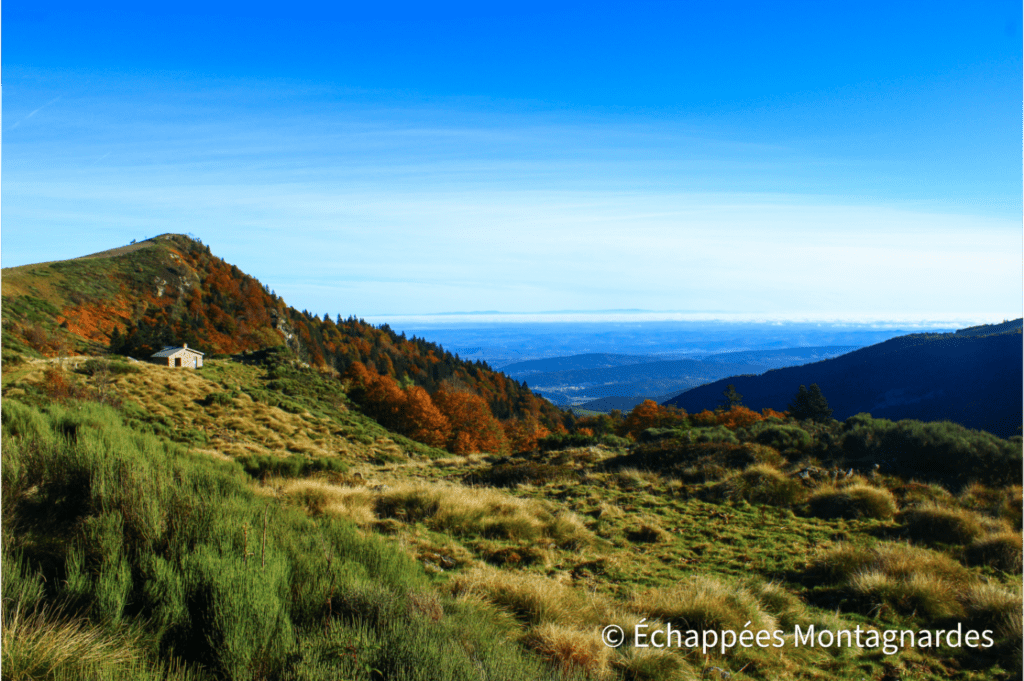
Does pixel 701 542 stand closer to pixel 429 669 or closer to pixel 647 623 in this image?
pixel 647 623

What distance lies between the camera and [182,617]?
132 inches

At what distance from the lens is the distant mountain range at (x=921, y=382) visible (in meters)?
73.7

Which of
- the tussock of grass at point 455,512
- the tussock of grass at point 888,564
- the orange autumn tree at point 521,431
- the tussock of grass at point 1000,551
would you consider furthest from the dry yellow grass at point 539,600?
the orange autumn tree at point 521,431

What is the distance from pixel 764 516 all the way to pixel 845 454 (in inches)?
227

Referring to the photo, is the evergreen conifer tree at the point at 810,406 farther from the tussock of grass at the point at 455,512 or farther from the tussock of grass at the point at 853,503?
the tussock of grass at the point at 455,512

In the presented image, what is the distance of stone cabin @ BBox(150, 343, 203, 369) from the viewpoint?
38.5 m

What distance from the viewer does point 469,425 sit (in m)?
66.6

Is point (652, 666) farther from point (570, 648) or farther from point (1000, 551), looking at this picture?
point (1000, 551)

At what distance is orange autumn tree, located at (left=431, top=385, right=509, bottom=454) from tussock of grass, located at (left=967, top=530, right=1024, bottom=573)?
53.4m

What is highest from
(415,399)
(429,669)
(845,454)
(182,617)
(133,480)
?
(133,480)

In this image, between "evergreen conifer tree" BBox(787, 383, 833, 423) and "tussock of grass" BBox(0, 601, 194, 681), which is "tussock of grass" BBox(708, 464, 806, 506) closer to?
"tussock of grass" BBox(0, 601, 194, 681)

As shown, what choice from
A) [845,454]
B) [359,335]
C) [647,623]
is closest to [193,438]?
[647,623]

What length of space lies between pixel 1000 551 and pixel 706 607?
18.1 ft

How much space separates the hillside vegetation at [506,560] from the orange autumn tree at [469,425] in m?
46.9
